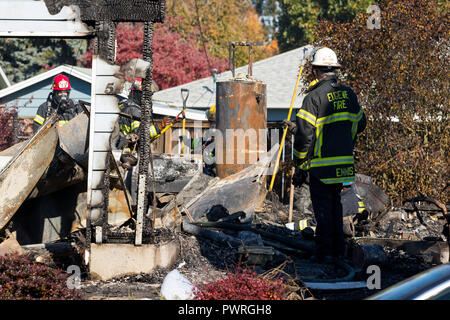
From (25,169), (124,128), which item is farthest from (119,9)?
(124,128)

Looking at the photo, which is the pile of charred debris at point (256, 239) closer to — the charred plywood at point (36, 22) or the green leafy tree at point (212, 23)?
the charred plywood at point (36, 22)

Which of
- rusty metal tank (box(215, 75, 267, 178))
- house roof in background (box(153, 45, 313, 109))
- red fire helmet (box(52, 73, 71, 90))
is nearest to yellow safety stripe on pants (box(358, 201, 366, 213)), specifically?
rusty metal tank (box(215, 75, 267, 178))

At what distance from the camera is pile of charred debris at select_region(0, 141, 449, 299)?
225 inches

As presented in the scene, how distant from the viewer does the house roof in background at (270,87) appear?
21.3 metres

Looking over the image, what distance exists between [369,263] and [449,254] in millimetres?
788

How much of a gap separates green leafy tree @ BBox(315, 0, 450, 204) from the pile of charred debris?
0.94m

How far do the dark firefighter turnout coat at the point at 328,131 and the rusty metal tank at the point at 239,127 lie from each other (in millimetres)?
4765

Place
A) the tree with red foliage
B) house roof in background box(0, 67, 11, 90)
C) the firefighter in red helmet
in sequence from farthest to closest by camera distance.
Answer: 1. the tree with red foliage
2. house roof in background box(0, 67, 11, 90)
3. the firefighter in red helmet

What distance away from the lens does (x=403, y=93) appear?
464 inches

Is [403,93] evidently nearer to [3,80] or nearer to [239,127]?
[239,127]

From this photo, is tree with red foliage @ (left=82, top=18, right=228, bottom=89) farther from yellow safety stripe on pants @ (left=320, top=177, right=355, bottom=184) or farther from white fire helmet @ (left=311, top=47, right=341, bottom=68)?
yellow safety stripe on pants @ (left=320, top=177, right=355, bottom=184)

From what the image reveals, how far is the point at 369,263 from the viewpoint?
6250mm

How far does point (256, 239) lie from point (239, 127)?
14.9 ft
